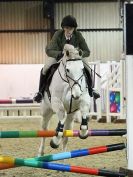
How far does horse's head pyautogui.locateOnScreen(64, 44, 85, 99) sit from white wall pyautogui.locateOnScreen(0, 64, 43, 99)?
41.0 ft

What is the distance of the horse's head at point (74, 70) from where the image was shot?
15.8ft

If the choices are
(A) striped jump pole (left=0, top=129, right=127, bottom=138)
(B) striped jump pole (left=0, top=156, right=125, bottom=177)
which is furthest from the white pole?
(A) striped jump pole (left=0, top=129, right=127, bottom=138)

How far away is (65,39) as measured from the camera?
558cm

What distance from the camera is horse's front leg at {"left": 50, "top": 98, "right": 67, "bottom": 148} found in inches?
191

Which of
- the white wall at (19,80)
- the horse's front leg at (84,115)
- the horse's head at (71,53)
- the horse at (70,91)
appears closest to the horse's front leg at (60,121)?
the horse at (70,91)

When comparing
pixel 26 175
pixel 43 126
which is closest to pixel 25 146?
pixel 43 126

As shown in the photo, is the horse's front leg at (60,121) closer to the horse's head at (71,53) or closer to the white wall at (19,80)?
→ the horse's head at (71,53)

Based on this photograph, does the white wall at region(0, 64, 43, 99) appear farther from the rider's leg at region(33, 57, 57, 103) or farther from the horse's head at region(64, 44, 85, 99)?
the horse's head at region(64, 44, 85, 99)

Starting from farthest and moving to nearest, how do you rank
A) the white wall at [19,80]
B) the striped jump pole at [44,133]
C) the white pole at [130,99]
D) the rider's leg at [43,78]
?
the white wall at [19,80]
the rider's leg at [43,78]
the striped jump pole at [44,133]
the white pole at [130,99]

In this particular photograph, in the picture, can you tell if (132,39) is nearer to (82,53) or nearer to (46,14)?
(82,53)

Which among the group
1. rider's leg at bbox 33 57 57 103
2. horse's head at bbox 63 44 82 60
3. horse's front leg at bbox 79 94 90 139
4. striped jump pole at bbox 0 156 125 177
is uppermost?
horse's head at bbox 63 44 82 60

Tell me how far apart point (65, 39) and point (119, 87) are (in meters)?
6.80

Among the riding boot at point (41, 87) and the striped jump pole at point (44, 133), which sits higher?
the riding boot at point (41, 87)

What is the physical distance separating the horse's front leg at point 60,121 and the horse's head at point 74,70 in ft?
1.18
